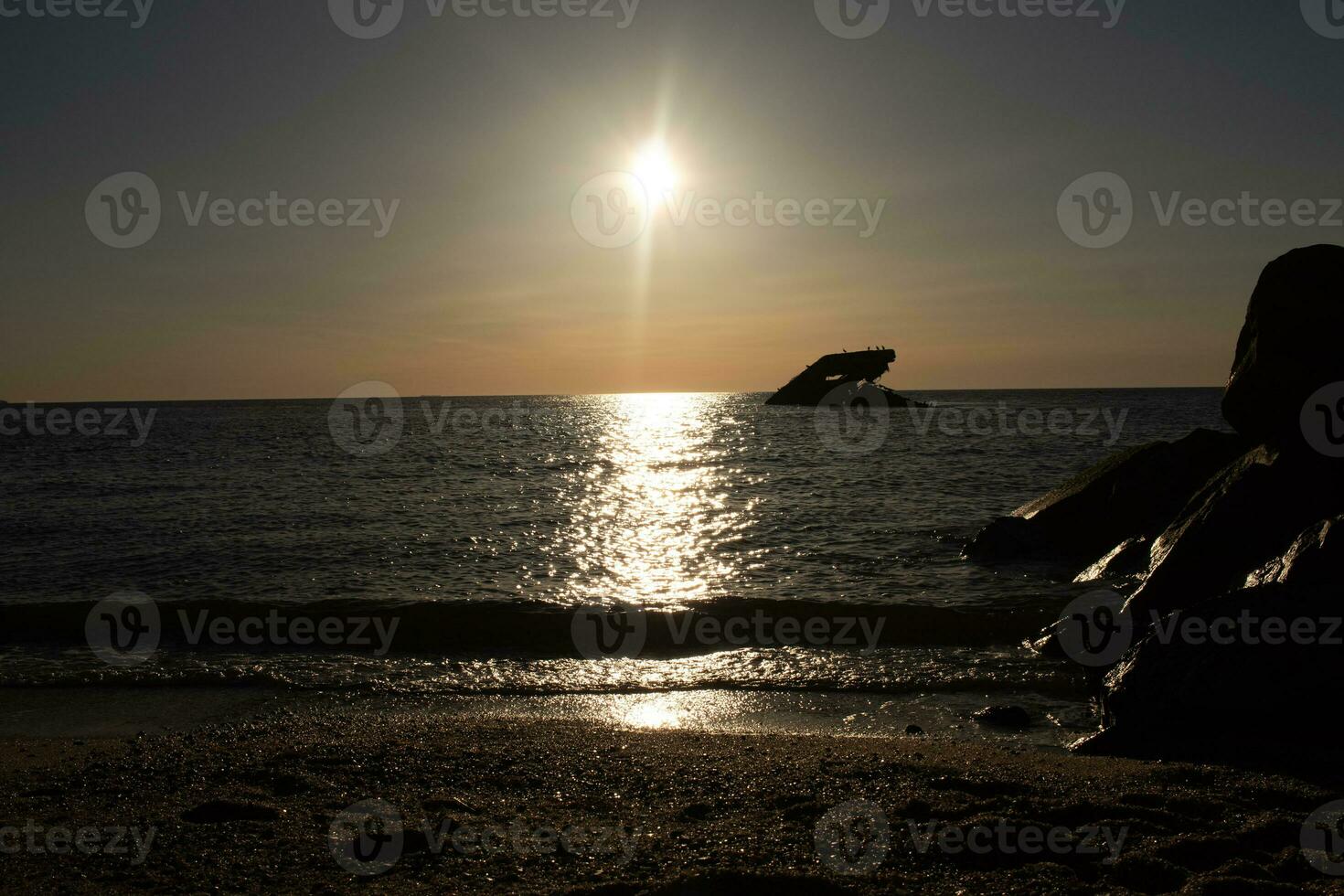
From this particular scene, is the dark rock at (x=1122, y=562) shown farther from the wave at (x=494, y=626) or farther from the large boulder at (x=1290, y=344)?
the large boulder at (x=1290, y=344)

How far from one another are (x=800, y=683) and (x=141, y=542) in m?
17.3

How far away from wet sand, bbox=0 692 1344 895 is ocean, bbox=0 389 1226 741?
184cm

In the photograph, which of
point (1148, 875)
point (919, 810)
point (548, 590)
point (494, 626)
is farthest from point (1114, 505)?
point (1148, 875)

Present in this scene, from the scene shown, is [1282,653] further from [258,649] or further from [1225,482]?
[258,649]

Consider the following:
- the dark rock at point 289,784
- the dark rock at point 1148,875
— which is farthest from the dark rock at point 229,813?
the dark rock at point 1148,875

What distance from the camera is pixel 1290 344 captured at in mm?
9703

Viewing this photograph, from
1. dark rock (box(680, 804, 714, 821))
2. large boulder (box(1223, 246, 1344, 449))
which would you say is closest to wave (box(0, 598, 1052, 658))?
large boulder (box(1223, 246, 1344, 449))

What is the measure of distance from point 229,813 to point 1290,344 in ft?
38.5

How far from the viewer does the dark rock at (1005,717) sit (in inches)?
308

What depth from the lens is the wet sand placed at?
14.9 ft

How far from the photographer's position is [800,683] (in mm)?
9461

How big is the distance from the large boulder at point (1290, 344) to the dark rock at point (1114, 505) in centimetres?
526

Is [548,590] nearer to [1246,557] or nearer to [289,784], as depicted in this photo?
[289,784]

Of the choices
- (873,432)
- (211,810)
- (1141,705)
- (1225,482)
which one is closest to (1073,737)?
(1141,705)
